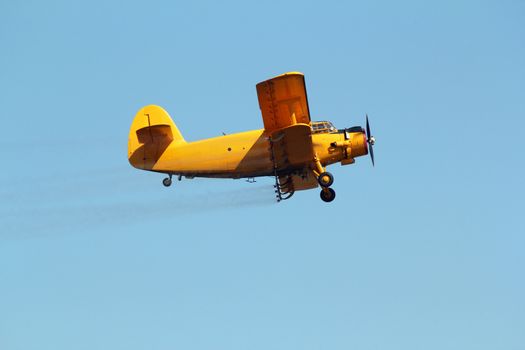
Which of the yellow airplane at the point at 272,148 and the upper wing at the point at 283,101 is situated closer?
the upper wing at the point at 283,101

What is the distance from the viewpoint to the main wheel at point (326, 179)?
79.4 ft

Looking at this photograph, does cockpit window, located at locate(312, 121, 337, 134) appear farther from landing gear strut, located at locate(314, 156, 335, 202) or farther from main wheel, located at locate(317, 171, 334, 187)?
main wheel, located at locate(317, 171, 334, 187)

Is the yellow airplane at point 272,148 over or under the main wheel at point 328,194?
over

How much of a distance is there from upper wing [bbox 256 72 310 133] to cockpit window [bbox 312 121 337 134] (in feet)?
1.77

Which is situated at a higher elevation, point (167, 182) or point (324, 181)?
point (167, 182)

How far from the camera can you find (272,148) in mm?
24125

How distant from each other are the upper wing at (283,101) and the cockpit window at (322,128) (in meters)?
0.54

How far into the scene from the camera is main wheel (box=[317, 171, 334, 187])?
24188 mm

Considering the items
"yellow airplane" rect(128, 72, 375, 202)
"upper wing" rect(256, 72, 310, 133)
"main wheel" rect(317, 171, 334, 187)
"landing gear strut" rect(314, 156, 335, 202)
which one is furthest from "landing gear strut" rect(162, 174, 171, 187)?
"main wheel" rect(317, 171, 334, 187)

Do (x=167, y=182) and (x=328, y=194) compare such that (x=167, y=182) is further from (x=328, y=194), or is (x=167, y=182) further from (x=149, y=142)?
(x=328, y=194)

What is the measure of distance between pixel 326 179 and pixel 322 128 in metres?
1.56

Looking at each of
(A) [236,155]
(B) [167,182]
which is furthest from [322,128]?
(B) [167,182]

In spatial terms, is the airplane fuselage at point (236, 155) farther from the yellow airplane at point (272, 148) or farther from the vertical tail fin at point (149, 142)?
the vertical tail fin at point (149, 142)

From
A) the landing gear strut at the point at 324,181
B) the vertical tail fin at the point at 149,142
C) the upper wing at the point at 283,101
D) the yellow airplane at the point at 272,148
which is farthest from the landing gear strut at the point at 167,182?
the landing gear strut at the point at 324,181
